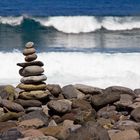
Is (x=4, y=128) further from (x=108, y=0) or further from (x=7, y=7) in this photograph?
(x=108, y=0)

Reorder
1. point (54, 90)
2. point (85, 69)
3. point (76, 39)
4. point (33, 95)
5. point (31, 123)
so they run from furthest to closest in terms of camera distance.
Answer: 1. point (76, 39)
2. point (85, 69)
3. point (54, 90)
4. point (33, 95)
5. point (31, 123)

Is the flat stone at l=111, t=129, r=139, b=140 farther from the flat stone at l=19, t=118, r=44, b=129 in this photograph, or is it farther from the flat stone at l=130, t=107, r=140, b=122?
the flat stone at l=19, t=118, r=44, b=129

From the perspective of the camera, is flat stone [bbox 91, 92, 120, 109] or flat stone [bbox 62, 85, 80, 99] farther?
flat stone [bbox 62, 85, 80, 99]

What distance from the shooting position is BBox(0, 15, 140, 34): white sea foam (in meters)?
26.1

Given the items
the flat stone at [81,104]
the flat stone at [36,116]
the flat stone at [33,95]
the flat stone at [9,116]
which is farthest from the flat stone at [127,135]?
the flat stone at [33,95]

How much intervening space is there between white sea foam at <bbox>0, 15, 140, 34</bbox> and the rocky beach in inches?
639

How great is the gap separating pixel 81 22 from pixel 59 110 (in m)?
19.1

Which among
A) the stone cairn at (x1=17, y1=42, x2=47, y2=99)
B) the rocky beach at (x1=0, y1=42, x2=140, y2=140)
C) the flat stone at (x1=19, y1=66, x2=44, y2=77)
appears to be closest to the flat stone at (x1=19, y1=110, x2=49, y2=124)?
the rocky beach at (x1=0, y1=42, x2=140, y2=140)

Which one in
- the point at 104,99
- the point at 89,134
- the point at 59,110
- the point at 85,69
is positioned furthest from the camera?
the point at 85,69

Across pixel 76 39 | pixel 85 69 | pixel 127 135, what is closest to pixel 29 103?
pixel 127 135

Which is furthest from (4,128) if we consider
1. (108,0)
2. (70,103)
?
(108,0)

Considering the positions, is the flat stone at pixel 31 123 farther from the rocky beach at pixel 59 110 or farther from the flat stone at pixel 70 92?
the flat stone at pixel 70 92

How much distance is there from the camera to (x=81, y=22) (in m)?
27.4

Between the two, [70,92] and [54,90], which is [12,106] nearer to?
[54,90]
